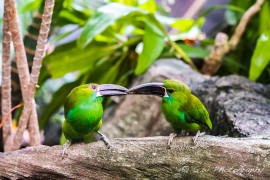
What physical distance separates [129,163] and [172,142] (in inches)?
6.9

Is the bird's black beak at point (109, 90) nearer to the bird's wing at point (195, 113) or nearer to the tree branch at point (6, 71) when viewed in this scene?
the bird's wing at point (195, 113)

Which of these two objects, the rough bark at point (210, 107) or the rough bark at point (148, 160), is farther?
the rough bark at point (210, 107)

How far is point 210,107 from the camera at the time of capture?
2428 mm

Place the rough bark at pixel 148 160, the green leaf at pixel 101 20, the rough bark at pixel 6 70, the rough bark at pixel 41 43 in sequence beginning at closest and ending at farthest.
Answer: the rough bark at pixel 148 160 < the rough bark at pixel 41 43 < the rough bark at pixel 6 70 < the green leaf at pixel 101 20

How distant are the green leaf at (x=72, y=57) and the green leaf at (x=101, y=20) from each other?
48cm

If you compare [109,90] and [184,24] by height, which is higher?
[184,24]

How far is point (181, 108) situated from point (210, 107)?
856mm

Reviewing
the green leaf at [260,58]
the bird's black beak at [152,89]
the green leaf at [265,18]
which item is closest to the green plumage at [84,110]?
the bird's black beak at [152,89]

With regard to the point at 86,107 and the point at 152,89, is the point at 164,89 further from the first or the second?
the point at 86,107

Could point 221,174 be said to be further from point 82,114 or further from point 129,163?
point 82,114

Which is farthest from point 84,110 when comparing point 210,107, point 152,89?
point 210,107

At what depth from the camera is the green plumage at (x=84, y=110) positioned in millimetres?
1611

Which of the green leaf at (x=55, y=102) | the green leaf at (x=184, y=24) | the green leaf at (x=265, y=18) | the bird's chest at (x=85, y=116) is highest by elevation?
the green leaf at (x=265, y=18)

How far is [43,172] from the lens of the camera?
5.42ft
